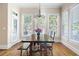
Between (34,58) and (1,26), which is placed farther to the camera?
(1,26)

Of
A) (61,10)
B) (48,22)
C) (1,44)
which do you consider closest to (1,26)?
(1,44)

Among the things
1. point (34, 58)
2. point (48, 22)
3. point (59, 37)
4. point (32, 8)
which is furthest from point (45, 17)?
point (34, 58)

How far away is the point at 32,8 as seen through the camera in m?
7.87

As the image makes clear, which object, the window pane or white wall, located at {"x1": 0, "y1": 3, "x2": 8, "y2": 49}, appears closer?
white wall, located at {"x1": 0, "y1": 3, "x2": 8, "y2": 49}

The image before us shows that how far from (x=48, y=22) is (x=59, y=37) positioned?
3.61 feet

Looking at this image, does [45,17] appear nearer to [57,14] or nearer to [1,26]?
[57,14]

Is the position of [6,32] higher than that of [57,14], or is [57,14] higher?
[57,14]

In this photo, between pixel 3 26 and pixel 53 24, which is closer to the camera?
pixel 3 26

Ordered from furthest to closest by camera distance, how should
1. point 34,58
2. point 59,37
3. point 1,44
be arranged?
point 59,37, point 1,44, point 34,58

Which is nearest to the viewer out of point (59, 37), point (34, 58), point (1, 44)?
point (34, 58)

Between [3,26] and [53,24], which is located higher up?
[53,24]

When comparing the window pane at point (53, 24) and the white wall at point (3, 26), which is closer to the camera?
the white wall at point (3, 26)

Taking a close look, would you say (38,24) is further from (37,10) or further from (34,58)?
(34,58)

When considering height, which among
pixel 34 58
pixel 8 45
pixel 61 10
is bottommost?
pixel 8 45
